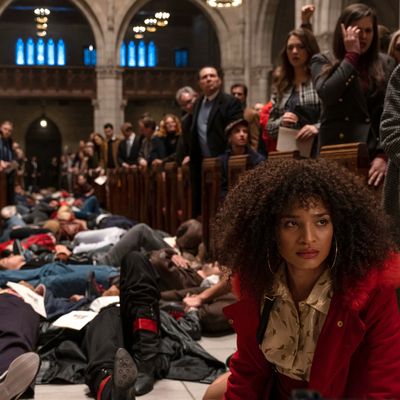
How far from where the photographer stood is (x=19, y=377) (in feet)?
10.2

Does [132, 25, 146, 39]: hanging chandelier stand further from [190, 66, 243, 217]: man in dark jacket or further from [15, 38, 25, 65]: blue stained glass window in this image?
[190, 66, 243, 217]: man in dark jacket

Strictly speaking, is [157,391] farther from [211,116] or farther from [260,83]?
[260,83]

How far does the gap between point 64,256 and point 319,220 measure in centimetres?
535

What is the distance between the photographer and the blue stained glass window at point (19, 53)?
33.4m

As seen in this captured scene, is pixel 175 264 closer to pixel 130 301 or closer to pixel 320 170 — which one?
pixel 130 301

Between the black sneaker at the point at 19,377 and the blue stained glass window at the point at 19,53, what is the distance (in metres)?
31.6

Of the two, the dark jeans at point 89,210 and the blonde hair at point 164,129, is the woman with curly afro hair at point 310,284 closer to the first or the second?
the blonde hair at point 164,129

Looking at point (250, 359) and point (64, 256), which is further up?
point (250, 359)

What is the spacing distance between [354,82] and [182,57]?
30043 mm

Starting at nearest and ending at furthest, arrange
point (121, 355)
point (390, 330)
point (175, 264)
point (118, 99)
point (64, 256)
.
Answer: point (390, 330) → point (121, 355) → point (175, 264) → point (64, 256) → point (118, 99)

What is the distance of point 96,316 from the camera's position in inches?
178

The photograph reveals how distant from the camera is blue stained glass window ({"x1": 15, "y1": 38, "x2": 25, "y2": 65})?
110 ft

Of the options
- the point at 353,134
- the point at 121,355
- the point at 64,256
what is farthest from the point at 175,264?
the point at 121,355

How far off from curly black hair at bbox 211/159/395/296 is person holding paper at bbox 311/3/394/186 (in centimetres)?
191
